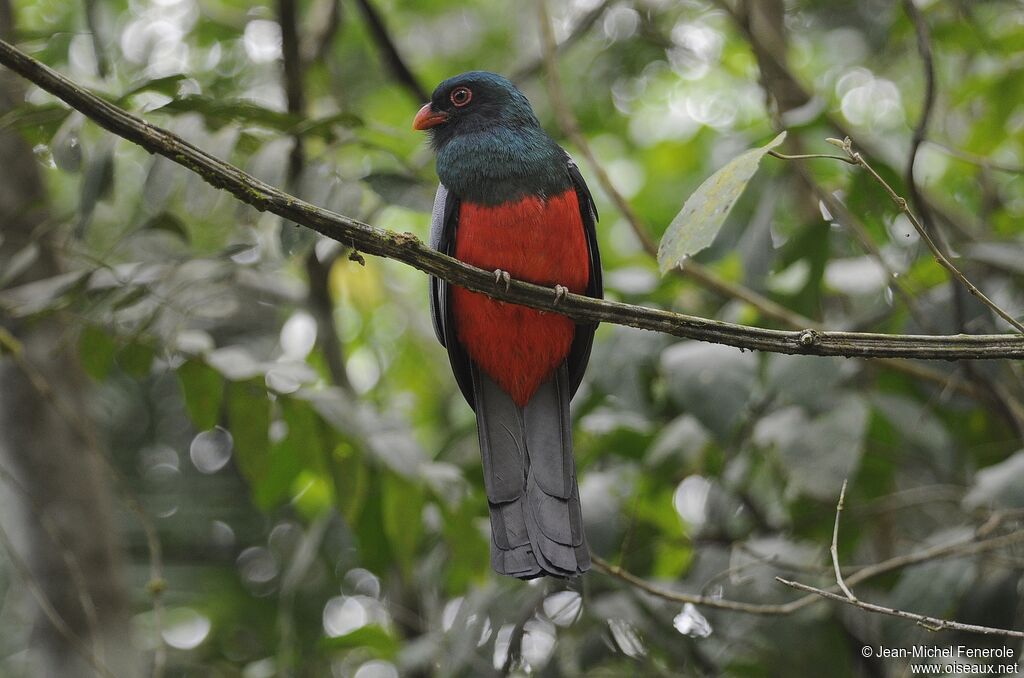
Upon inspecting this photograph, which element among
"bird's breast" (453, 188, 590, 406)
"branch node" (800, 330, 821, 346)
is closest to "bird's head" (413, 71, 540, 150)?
Answer: "bird's breast" (453, 188, 590, 406)

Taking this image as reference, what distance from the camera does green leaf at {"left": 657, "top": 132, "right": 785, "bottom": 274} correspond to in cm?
210

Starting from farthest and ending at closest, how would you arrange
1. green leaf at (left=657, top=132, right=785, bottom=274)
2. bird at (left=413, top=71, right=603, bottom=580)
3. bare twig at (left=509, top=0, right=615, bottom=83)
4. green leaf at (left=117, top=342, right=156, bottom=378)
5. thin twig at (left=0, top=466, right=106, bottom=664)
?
1. bare twig at (left=509, top=0, right=615, bottom=83)
2. thin twig at (left=0, top=466, right=106, bottom=664)
3. green leaf at (left=117, top=342, right=156, bottom=378)
4. bird at (left=413, top=71, right=603, bottom=580)
5. green leaf at (left=657, top=132, right=785, bottom=274)

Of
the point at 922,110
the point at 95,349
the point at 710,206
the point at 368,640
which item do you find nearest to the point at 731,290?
the point at 922,110

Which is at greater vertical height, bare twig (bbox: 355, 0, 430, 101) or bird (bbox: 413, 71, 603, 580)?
bare twig (bbox: 355, 0, 430, 101)

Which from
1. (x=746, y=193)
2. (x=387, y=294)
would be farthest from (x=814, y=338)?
(x=387, y=294)

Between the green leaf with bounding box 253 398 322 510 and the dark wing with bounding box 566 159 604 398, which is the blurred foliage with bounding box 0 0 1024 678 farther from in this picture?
the dark wing with bounding box 566 159 604 398

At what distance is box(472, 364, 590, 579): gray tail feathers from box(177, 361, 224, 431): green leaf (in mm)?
870

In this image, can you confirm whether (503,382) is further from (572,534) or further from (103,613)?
(103,613)

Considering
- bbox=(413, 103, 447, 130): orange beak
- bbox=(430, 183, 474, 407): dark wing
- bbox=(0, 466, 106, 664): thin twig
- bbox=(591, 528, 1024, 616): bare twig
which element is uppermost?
bbox=(413, 103, 447, 130): orange beak

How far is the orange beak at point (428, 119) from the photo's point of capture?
3691 millimetres

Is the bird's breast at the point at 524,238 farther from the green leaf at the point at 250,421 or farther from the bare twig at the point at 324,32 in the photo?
the bare twig at the point at 324,32

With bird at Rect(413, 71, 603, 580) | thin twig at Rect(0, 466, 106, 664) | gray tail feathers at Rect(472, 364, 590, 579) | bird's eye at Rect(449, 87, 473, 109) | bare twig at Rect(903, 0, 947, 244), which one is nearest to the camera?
gray tail feathers at Rect(472, 364, 590, 579)

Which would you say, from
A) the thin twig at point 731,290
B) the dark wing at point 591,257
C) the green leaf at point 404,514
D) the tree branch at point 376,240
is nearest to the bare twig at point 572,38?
the thin twig at point 731,290

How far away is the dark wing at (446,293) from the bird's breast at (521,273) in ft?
0.11
